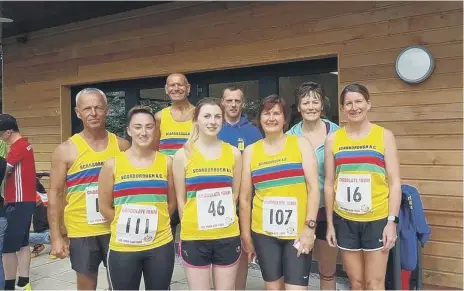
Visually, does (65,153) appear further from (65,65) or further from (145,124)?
(65,65)

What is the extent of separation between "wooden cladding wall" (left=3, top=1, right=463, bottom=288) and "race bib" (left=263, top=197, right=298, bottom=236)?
1653mm

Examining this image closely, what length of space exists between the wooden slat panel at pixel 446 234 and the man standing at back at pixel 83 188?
2.50 metres

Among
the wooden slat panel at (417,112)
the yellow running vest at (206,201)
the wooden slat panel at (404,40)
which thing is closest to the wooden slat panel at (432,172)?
the wooden slat panel at (417,112)

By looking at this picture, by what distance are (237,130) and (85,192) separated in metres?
1.10

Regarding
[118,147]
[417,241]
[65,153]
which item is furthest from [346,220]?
[65,153]

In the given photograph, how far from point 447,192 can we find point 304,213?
164 centimetres

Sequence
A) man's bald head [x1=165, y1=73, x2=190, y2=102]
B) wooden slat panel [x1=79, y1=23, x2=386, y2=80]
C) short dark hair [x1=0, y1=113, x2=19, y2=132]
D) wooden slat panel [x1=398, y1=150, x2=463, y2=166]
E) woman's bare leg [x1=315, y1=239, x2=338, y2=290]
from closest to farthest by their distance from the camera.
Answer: woman's bare leg [x1=315, y1=239, x2=338, y2=290] → man's bald head [x1=165, y1=73, x2=190, y2=102] → wooden slat panel [x1=398, y1=150, x2=463, y2=166] → short dark hair [x1=0, y1=113, x2=19, y2=132] → wooden slat panel [x1=79, y1=23, x2=386, y2=80]

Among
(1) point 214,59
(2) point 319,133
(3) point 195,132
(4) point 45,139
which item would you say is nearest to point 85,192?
(3) point 195,132

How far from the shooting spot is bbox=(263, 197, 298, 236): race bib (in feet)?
7.98

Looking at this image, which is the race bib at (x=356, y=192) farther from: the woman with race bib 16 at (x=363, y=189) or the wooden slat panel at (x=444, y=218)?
the wooden slat panel at (x=444, y=218)

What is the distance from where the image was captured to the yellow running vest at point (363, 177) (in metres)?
2.48

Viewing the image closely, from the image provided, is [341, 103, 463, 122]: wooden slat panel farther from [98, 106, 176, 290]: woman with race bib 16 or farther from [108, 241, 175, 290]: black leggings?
[108, 241, 175, 290]: black leggings

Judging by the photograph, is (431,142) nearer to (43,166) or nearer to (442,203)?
(442,203)

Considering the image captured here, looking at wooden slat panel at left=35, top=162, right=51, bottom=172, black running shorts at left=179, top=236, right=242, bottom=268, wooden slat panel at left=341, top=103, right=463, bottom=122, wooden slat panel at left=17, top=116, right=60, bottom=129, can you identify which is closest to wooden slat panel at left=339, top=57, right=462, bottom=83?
wooden slat panel at left=341, top=103, right=463, bottom=122
